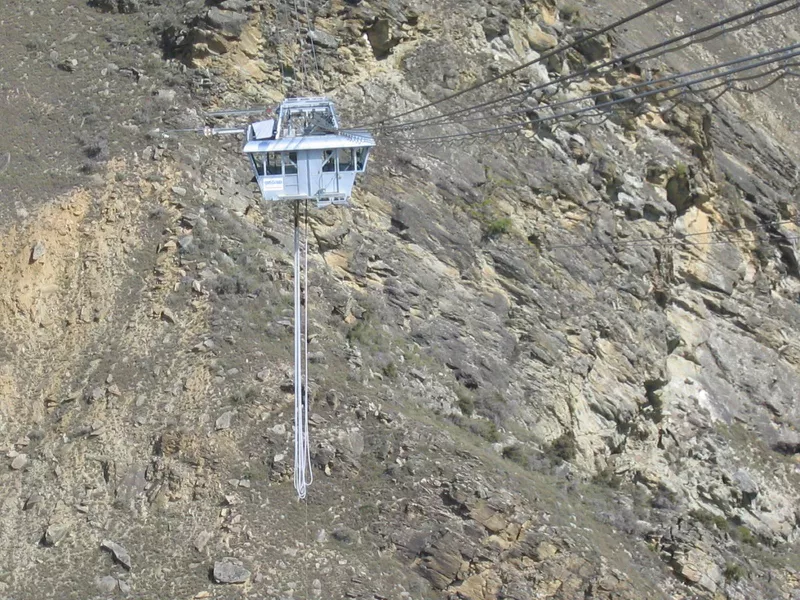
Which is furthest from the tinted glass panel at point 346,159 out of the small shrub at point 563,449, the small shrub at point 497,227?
the small shrub at point 497,227

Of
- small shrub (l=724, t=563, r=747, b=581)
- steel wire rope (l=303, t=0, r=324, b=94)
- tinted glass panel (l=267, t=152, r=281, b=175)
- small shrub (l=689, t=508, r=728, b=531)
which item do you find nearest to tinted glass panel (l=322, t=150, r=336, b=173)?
tinted glass panel (l=267, t=152, r=281, b=175)

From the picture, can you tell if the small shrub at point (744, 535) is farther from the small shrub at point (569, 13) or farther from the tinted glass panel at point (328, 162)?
the small shrub at point (569, 13)

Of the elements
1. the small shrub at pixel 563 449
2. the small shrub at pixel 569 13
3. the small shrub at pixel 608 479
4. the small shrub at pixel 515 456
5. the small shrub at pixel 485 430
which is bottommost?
the small shrub at pixel 608 479

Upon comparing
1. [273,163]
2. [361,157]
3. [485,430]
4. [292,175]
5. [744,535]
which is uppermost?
[361,157]

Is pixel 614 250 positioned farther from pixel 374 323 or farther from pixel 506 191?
pixel 374 323

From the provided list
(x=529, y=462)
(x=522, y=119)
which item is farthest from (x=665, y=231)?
(x=529, y=462)

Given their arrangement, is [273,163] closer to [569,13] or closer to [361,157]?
[361,157]

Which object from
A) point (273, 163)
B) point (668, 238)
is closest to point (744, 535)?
point (668, 238)
